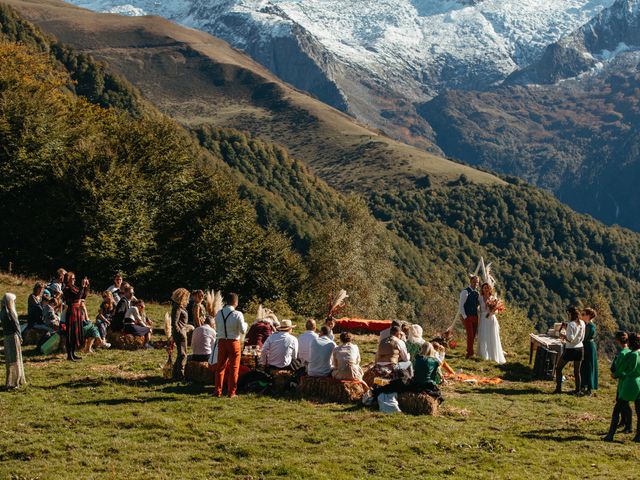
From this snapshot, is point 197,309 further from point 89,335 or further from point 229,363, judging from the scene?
point 229,363

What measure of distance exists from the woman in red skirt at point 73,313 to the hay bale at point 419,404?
1167cm

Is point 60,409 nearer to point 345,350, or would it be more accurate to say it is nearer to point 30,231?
point 345,350

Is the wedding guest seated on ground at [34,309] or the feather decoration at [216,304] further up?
the feather decoration at [216,304]

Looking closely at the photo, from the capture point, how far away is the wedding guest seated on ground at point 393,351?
938 inches

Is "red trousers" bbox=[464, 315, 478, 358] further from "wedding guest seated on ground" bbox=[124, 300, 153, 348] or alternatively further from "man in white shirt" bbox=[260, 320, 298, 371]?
"wedding guest seated on ground" bbox=[124, 300, 153, 348]

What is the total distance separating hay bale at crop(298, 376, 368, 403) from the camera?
23.1m

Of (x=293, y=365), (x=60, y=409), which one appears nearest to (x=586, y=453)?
(x=293, y=365)

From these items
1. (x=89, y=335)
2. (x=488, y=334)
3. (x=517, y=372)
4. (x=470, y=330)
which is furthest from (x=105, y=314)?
(x=517, y=372)

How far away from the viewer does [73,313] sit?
88.1 ft

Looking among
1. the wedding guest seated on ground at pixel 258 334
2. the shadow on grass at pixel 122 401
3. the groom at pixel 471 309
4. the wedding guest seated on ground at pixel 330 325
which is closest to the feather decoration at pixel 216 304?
the wedding guest seated on ground at pixel 258 334

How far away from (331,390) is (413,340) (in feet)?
15.4

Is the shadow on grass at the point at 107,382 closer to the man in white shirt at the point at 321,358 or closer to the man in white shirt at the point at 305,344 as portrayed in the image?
the man in white shirt at the point at 305,344

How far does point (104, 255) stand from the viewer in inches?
2168

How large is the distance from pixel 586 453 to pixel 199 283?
50464mm
